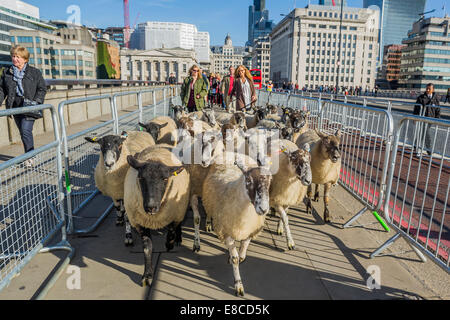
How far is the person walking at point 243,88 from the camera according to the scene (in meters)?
9.28

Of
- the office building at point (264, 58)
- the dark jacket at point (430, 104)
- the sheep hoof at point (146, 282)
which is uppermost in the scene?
the office building at point (264, 58)

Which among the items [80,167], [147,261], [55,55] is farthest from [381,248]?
[55,55]

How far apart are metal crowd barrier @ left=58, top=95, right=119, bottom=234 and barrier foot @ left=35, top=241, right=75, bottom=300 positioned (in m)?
0.45

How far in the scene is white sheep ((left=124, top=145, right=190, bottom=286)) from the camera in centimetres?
354

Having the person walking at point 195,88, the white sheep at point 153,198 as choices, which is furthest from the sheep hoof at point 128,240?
the person walking at point 195,88

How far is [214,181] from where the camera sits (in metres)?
4.38

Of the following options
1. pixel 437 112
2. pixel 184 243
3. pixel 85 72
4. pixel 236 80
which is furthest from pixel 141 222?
pixel 85 72

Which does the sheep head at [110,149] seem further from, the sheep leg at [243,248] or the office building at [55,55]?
the office building at [55,55]

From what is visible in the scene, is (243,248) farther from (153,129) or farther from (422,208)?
(153,129)

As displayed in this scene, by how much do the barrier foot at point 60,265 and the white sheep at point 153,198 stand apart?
899 mm

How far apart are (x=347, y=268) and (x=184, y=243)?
2180 mm

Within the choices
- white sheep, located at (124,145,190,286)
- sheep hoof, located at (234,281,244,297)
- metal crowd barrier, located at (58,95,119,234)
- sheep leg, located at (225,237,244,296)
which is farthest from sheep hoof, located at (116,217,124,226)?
sheep hoof, located at (234,281,244,297)

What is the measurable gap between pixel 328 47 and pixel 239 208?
14072 cm
